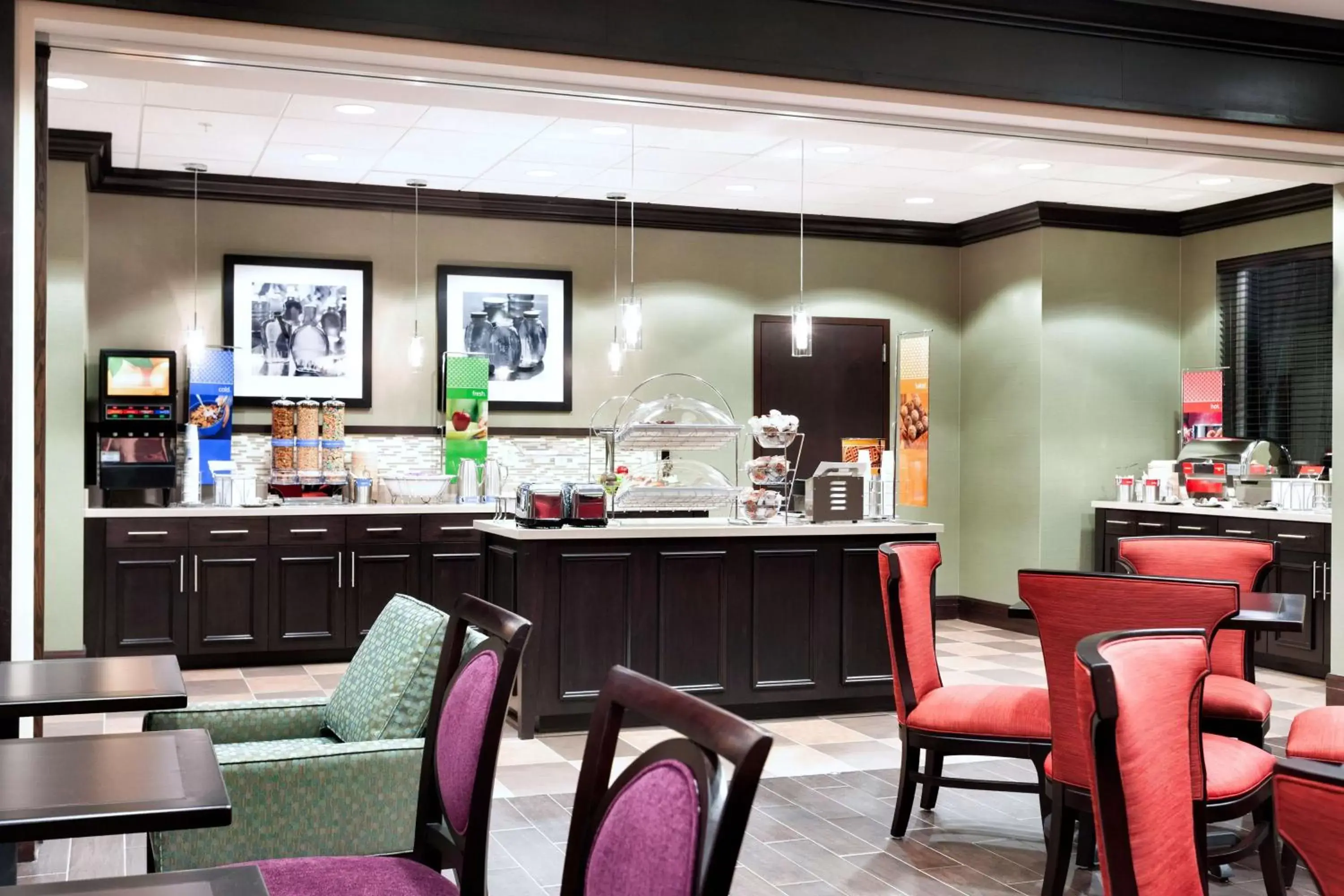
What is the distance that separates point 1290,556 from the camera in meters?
7.59

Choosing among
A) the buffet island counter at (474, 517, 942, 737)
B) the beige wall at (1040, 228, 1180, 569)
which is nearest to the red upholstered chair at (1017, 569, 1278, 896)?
the buffet island counter at (474, 517, 942, 737)

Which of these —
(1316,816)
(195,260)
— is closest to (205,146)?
(195,260)

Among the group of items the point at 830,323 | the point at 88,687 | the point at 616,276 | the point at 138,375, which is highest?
the point at 616,276

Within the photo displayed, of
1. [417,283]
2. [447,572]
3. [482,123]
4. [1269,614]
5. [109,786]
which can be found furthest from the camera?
[417,283]

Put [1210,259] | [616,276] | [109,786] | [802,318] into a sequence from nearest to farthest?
[109,786] < [802,318] < [616,276] < [1210,259]

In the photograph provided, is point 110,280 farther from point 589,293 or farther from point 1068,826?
point 1068,826

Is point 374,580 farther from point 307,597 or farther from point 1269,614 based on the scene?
point 1269,614

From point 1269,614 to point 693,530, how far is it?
272 centimetres

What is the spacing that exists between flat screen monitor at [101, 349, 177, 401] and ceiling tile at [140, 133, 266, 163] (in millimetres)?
1151

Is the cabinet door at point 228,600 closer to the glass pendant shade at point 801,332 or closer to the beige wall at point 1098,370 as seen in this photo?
the glass pendant shade at point 801,332

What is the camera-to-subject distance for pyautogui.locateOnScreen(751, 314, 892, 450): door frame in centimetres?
948

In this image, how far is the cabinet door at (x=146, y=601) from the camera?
7348mm

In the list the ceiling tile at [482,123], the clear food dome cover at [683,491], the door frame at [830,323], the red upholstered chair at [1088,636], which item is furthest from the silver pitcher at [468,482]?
the red upholstered chair at [1088,636]

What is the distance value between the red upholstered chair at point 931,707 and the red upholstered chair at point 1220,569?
649 millimetres
